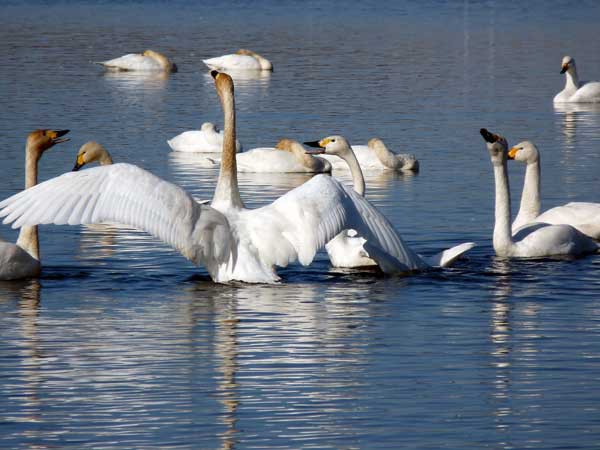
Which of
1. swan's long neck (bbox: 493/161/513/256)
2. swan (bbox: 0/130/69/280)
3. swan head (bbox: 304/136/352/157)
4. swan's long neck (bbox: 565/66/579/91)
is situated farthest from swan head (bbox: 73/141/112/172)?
swan's long neck (bbox: 565/66/579/91)

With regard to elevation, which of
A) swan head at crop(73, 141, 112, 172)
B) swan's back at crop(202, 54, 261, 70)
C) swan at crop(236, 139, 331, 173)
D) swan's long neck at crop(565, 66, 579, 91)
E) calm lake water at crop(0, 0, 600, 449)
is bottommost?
calm lake water at crop(0, 0, 600, 449)

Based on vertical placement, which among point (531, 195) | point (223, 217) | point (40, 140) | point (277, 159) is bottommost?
point (277, 159)

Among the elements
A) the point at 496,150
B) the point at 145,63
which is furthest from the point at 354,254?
the point at 145,63

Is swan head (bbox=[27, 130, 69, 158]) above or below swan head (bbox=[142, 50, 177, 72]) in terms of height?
below

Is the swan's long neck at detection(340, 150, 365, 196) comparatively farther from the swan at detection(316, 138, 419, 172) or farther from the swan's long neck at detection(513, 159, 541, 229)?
the swan at detection(316, 138, 419, 172)

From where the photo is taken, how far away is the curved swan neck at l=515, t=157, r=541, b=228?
12.9 meters

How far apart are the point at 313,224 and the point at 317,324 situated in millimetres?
1092

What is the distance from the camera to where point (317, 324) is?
9.16 meters

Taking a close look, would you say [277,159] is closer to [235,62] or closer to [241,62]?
[241,62]

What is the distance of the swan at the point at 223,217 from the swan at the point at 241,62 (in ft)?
67.2

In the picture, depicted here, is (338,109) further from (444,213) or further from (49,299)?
(49,299)

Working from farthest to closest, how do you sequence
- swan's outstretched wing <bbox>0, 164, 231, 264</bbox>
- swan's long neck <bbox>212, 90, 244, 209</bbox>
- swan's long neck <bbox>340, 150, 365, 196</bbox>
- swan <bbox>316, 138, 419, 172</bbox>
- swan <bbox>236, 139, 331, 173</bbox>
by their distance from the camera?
swan <bbox>236, 139, 331, 173</bbox> → swan <bbox>316, 138, 419, 172</bbox> → swan's long neck <bbox>340, 150, 365, 196</bbox> → swan's long neck <bbox>212, 90, 244, 209</bbox> → swan's outstretched wing <bbox>0, 164, 231, 264</bbox>

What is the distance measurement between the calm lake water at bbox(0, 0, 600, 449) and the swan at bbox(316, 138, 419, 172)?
14 cm

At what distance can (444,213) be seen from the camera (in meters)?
13.8
